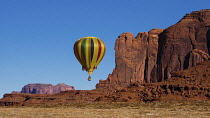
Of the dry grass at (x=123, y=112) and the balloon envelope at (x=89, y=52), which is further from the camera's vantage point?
the balloon envelope at (x=89, y=52)

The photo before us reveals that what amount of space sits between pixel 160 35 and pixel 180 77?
63529mm

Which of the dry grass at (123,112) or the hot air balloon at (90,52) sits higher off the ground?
the hot air balloon at (90,52)

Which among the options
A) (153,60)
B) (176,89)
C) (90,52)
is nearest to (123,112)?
(90,52)

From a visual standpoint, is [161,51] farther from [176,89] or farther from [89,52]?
[89,52]

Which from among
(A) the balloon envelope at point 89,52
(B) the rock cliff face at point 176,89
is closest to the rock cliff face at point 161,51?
(B) the rock cliff face at point 176,89

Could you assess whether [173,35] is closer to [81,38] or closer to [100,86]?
[100,86]

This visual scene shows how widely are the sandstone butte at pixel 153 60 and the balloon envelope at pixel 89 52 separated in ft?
135

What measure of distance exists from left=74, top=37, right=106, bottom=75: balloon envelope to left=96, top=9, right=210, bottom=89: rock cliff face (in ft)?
274

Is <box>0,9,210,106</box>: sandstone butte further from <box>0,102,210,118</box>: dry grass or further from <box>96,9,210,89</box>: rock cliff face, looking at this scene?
<box>0,102,210,118</box>: dry grass

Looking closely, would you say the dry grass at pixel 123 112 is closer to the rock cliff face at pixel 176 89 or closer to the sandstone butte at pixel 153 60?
the rock cliff face at pixel 176 89

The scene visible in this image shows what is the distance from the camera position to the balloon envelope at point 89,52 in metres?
71.9

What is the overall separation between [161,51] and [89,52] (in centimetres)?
10356

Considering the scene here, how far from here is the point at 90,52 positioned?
7188 cm

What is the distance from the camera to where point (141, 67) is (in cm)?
18000
